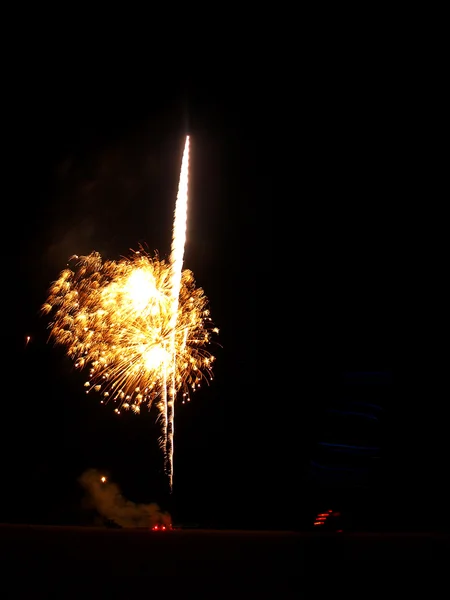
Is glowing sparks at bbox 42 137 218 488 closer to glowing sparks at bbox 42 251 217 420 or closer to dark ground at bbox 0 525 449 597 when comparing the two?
glowing sparks at bbox 42 251 217 420

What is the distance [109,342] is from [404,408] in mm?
15021

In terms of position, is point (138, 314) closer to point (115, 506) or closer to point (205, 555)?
point (205, 555)

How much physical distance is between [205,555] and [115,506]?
3341 cm

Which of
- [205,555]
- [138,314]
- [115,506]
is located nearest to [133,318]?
[138,314]

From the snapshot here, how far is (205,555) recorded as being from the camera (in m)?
3.13

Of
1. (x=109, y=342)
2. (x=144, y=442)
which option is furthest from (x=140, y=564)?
(x=144, y=442)

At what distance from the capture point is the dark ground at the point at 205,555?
119 inches

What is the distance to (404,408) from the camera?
24578 mm

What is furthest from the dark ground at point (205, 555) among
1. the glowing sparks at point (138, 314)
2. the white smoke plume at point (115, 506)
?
the white smoke plume at point (115, 506)

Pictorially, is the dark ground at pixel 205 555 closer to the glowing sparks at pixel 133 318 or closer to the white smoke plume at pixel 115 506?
the glowing sparks at pixel 133 318

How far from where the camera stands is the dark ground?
3.03m

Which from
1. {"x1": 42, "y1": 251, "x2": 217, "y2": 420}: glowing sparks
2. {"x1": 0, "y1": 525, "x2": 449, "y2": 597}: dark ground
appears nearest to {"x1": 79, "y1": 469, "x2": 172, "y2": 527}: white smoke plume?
{"x1": 42, "y1": 251, "x2": 217, "y2": 420}: glowing sparks

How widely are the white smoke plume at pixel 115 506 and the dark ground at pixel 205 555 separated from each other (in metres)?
30.0

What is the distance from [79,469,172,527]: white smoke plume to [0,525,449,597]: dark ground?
30.0 m
